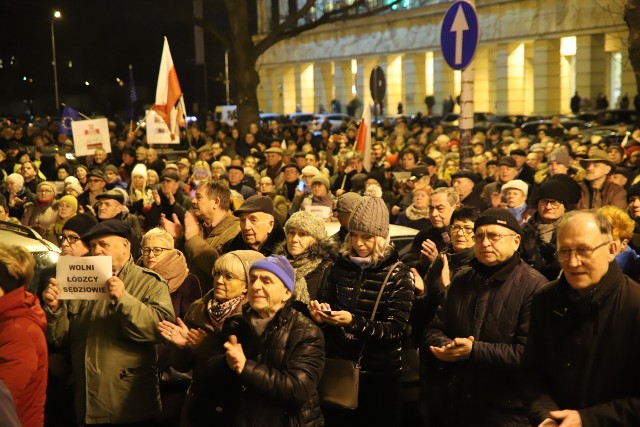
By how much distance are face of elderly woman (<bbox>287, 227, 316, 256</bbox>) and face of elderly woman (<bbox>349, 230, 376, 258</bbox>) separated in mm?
876

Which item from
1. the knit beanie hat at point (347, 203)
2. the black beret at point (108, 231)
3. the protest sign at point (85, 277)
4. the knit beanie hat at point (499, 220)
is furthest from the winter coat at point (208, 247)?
the knit beanie hat at point (499, 220)

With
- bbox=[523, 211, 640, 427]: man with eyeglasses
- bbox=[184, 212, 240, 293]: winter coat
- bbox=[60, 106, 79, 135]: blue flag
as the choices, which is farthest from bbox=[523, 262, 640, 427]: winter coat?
bbox=[60, 106, 79, 135]: blue flag

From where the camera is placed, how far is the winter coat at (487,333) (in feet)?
16.1

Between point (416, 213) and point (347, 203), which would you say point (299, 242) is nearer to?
point (347, 203)

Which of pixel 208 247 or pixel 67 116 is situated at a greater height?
pixel 67 116

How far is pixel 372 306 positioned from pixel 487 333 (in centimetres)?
78

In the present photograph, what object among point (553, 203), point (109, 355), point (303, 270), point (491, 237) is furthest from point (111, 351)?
point (553, 203)

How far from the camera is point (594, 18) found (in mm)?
40688


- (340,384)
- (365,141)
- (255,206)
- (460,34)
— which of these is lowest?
(340,384)

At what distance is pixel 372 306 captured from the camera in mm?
5527

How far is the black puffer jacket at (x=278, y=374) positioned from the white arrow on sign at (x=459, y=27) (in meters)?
6.02

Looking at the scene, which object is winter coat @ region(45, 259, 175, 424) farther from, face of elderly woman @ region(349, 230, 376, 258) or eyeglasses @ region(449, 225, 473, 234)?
eyeglasses @ region(449, 225, 473, 234)

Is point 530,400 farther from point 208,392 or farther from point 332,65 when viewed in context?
point 332,65

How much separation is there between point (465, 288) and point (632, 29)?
16.5 m
